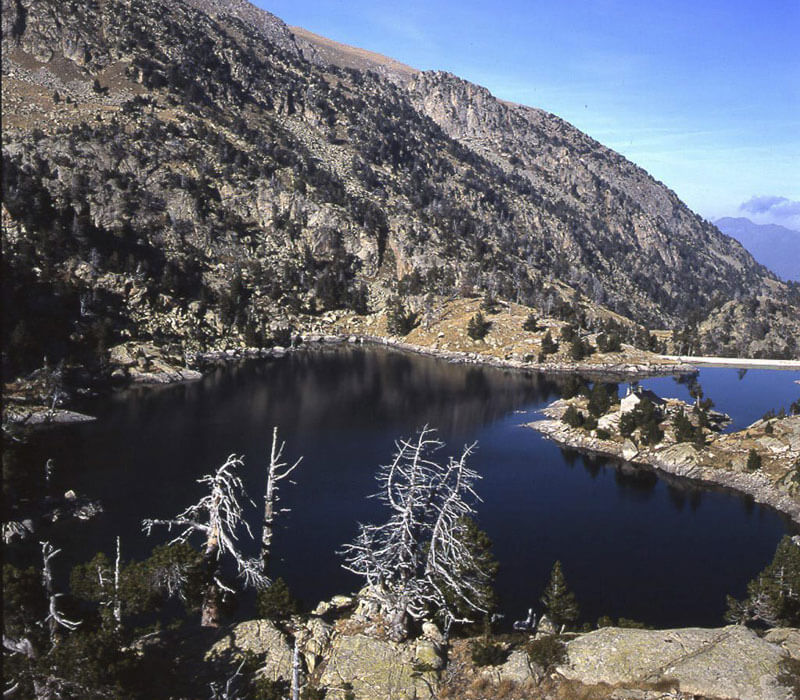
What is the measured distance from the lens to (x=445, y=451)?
3049 inches

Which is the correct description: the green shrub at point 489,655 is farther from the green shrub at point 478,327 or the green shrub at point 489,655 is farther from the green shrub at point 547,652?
the green shrub at point 478,327

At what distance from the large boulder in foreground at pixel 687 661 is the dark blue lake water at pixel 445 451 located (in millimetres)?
18331

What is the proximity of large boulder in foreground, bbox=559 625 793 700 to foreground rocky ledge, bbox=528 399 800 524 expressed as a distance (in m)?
46.4

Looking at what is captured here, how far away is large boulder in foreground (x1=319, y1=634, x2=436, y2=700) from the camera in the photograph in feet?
75.2

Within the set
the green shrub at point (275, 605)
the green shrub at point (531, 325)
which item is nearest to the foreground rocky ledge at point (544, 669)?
the green shrub at point (275, 605)

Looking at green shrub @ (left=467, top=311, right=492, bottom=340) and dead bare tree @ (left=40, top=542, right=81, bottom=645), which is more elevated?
green shrub @ (left=467, top=311, right=492, bottom=340)

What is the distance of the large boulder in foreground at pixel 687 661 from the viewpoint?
2084cm

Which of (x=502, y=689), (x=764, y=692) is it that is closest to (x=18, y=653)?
(x=502, y=689)

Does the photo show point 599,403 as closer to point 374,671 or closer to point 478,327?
point 478,327

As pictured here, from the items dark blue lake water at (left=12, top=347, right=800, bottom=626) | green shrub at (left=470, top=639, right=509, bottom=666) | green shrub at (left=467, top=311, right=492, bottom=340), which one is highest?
green shrub at (left=467, top=311, right=492, bottom=340)

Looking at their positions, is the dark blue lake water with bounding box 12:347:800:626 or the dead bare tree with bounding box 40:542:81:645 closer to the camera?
the dead bare tree with bounding box 40:542:81:645

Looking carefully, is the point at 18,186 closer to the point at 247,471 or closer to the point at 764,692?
the point at 247,471

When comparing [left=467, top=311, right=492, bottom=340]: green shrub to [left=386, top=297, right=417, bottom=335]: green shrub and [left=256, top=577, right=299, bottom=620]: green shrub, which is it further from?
[left=256, top=577, right=299, bottom=620]: green shrub

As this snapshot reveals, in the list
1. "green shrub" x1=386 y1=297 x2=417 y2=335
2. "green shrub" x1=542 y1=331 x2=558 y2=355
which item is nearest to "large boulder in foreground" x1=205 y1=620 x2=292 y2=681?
"green shrub" x1=542 y1=331 x2=558 y2=355
